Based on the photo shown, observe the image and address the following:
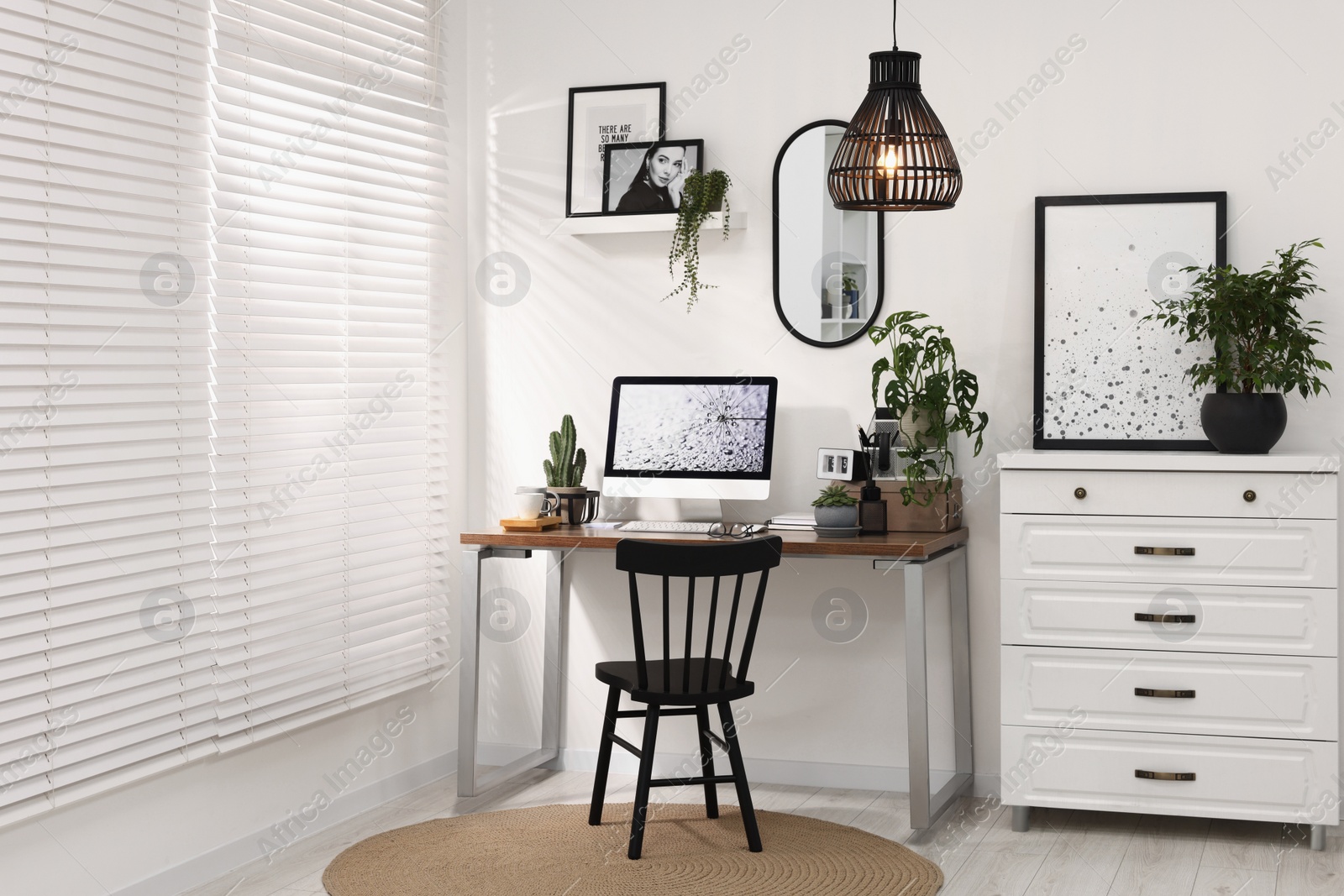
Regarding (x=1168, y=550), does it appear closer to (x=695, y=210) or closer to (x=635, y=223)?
(x=695, y=210)

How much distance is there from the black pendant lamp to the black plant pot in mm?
1168

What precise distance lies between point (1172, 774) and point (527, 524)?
1.95 metres

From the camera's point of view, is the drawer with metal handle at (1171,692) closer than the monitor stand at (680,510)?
Yes

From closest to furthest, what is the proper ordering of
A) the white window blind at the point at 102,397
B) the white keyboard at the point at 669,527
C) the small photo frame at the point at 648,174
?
the white window blind at the point at 102,397
the white keyboard at the point at 669,527
the small photo frame at the point at 648,174

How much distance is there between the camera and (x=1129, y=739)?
3.41m

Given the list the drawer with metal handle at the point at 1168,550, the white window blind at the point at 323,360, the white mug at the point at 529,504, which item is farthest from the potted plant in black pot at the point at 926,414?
the white window blind at the point at 323,360

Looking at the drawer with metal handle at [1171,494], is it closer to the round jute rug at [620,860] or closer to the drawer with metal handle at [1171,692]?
the drawer with metal handle at [1171,692]

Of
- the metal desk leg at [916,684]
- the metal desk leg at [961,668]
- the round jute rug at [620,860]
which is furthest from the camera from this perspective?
the metal desk leg at [961,668]

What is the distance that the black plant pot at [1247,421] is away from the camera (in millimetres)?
Result: 3383

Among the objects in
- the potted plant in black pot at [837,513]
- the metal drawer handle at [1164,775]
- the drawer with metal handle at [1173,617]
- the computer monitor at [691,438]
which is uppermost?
the computer monitor at [691,438]

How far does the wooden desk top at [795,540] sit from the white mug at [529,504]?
0.08 meters

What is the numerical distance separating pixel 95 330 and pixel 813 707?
7.96 feet

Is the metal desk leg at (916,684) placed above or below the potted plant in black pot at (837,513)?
below

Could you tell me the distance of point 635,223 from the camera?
13.5ft
